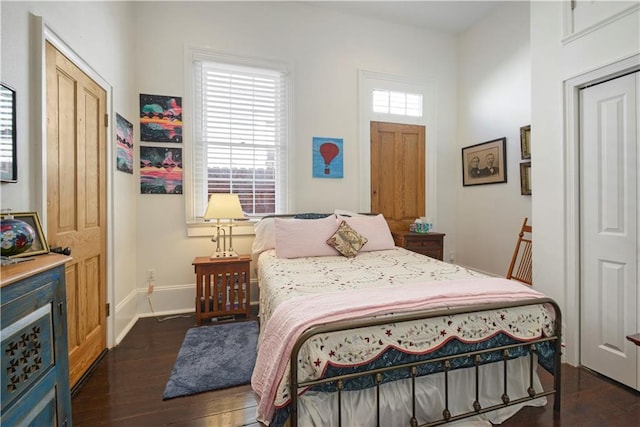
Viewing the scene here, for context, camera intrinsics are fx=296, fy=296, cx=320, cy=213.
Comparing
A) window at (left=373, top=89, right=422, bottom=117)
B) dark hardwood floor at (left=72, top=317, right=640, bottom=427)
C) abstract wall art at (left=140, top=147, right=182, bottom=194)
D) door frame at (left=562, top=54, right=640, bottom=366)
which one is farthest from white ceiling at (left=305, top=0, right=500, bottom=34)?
dark hardwood floor at (left=72, top=317, right=640, bottom=427)

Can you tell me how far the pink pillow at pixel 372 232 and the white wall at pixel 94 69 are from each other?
6.93 feet

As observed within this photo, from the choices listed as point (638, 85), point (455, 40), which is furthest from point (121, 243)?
point (455, 40)

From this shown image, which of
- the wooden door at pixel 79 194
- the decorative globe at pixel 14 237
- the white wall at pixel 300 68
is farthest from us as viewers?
the white wall at pixel 300 68

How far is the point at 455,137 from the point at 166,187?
3.95 m

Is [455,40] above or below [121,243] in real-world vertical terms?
above

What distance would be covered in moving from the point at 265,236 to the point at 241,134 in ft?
4.20

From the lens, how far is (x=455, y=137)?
4.39 metres

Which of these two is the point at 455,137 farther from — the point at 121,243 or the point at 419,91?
the point at 121,243

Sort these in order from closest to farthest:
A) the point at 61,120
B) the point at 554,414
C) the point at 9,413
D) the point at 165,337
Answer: the point at 9,413 → the point at 554,414 → the point at 61,120 → the point at 165,337

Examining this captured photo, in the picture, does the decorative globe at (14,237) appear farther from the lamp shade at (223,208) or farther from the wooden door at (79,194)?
the lamp shade at (223,208)

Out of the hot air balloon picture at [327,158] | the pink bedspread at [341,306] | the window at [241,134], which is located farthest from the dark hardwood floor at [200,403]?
the hot air balloon picture at [327,158]

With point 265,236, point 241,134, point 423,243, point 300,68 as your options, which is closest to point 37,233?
point 265,236

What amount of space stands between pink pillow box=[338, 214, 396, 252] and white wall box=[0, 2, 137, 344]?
2.11 meters

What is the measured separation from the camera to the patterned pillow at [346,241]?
2.82 metres
